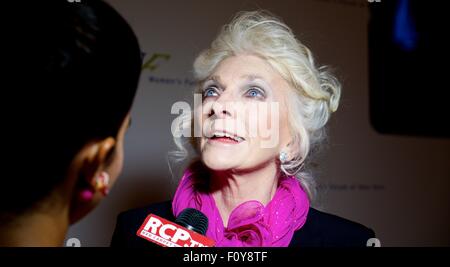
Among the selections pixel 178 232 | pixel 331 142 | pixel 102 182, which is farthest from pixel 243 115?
pixel 331 142

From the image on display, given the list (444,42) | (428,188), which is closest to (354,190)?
(428,188)

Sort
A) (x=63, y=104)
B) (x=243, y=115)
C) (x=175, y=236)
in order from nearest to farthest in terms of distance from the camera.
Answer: (x=63, y=104) < (x=175, y=236) < (x=243, y=115)

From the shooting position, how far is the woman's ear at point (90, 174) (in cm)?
67

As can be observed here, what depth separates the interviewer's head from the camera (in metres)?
0.60

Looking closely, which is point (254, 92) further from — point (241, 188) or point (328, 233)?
point (328, 233)

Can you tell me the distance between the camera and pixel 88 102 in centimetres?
62

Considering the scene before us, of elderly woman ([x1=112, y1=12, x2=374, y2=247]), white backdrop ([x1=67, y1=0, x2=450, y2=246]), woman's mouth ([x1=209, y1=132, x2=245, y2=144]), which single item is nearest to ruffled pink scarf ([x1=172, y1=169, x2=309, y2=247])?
elderly woman ([x1=112, y1=12, x2=374, y2=247])

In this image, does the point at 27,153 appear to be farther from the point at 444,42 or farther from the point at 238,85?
the point at 444,42

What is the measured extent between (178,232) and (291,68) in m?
0.44

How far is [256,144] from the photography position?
40.3 inches

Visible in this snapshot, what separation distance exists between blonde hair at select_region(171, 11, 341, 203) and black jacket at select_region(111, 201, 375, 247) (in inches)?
5.4

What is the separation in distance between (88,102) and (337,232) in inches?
27.6

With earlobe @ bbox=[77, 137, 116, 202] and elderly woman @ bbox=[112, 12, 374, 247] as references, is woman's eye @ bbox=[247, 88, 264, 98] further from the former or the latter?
earlobe @ bbox=[77, 137, 116, 202]

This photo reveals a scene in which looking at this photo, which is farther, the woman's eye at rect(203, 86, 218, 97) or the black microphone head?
the woman's eye at rect(203, 86, 218, 97)
